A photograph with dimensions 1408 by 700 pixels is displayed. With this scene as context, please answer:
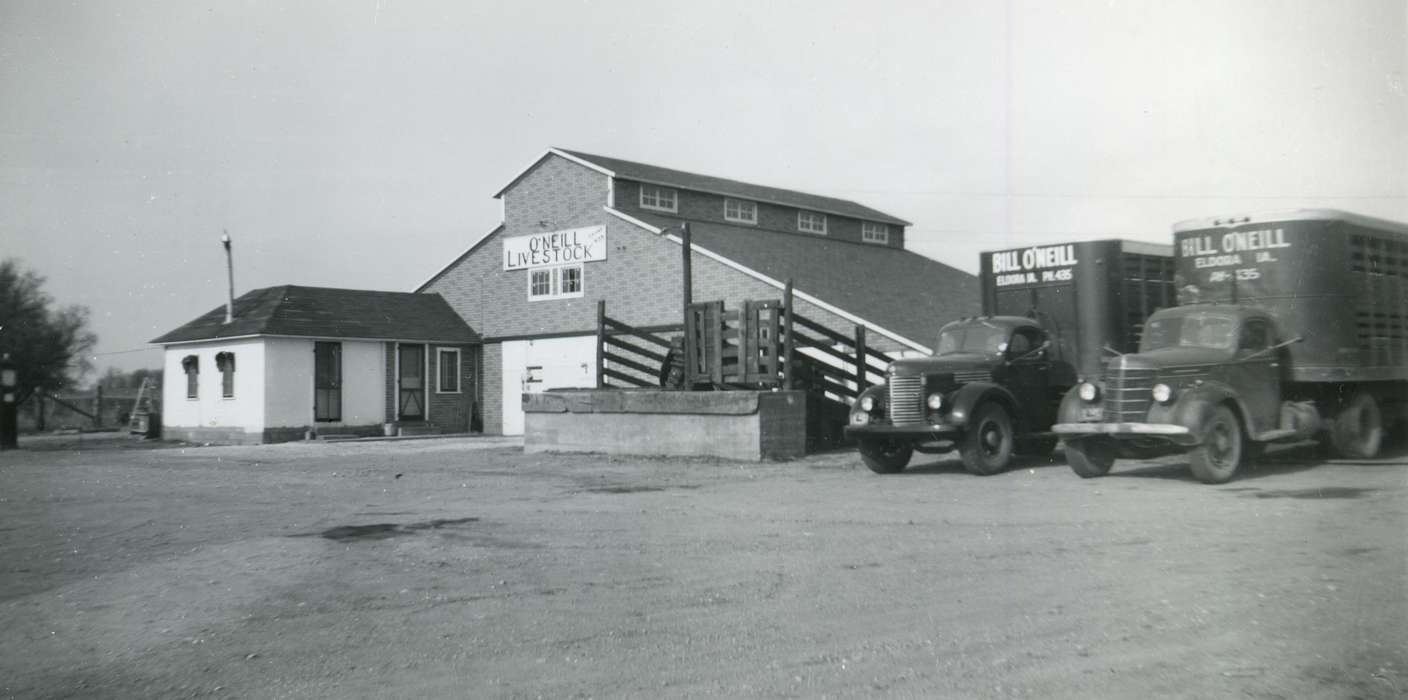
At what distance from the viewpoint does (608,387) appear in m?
21.9

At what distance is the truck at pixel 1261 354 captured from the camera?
1269cm

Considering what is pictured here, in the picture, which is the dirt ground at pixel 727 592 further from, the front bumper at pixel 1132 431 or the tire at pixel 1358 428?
the tire at pixel 1358 428

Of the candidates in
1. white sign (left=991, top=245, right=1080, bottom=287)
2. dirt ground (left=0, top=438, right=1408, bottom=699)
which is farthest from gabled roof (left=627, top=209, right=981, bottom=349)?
dirt ground (left=0, top=438, right=1408, bottom=699)

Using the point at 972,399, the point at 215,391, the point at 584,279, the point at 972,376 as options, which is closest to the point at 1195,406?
the point at 972,399

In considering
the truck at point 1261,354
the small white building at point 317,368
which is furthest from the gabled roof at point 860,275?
the truck at point 1261,354

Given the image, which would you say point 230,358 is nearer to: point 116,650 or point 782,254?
point 782,254

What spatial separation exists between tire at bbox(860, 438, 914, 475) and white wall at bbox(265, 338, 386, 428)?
18.9m

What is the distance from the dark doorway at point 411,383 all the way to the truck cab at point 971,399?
19.8 metres

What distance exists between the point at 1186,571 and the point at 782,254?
26.8 m

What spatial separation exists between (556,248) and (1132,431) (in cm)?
2228

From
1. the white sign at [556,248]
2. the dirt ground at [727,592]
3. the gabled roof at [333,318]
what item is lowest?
the dirt ground at [727,592]

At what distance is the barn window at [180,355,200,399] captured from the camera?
3128 cm

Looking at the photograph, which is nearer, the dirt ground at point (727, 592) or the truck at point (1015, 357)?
the dirt ground at point (727, 592)

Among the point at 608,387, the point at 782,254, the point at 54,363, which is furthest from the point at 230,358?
the point at 782,254
